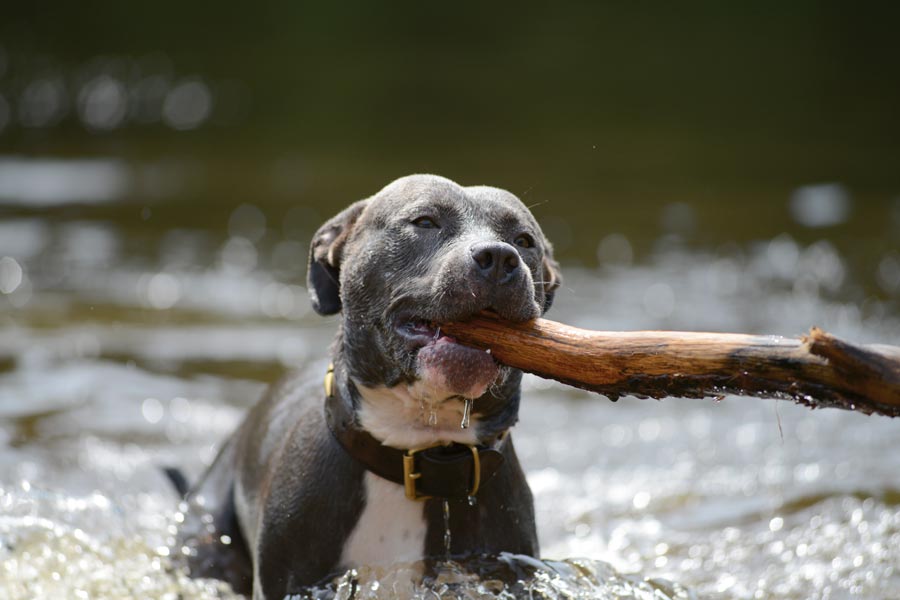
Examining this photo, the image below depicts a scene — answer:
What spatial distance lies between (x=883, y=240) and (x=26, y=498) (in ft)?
24.9

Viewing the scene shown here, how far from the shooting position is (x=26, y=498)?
5.29 meters

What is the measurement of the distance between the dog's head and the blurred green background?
3907 mm

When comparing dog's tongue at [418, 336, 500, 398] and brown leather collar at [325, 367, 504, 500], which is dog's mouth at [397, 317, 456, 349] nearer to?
dog's tongue at [418, 336, 500, 398]

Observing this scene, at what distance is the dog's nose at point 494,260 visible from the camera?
342 centimetres

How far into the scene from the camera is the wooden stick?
2904 millimetres

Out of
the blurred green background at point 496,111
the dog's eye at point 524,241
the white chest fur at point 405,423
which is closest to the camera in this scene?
the white chest fur at point 405,423

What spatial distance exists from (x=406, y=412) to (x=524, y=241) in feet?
2.10

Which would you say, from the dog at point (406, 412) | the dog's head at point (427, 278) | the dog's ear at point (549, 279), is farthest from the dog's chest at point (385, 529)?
the dog's ear at point (549, 279)

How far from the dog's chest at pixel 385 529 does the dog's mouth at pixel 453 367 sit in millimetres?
473

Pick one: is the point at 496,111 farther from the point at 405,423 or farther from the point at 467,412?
the point at 467,412

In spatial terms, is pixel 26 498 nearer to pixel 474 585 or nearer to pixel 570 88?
A: pixel 474 585

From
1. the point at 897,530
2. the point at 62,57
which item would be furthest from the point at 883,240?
→ the point at 62,57

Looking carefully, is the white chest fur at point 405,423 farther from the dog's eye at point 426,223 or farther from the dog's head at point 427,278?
the dog's eye at point 426,223

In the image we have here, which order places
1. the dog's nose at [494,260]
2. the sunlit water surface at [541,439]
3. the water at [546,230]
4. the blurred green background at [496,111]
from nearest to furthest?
the dog's nose at [494,260] < the sunlit water surface at [541,439] < the water at [546,230] < the blurred green background at [496,111]
